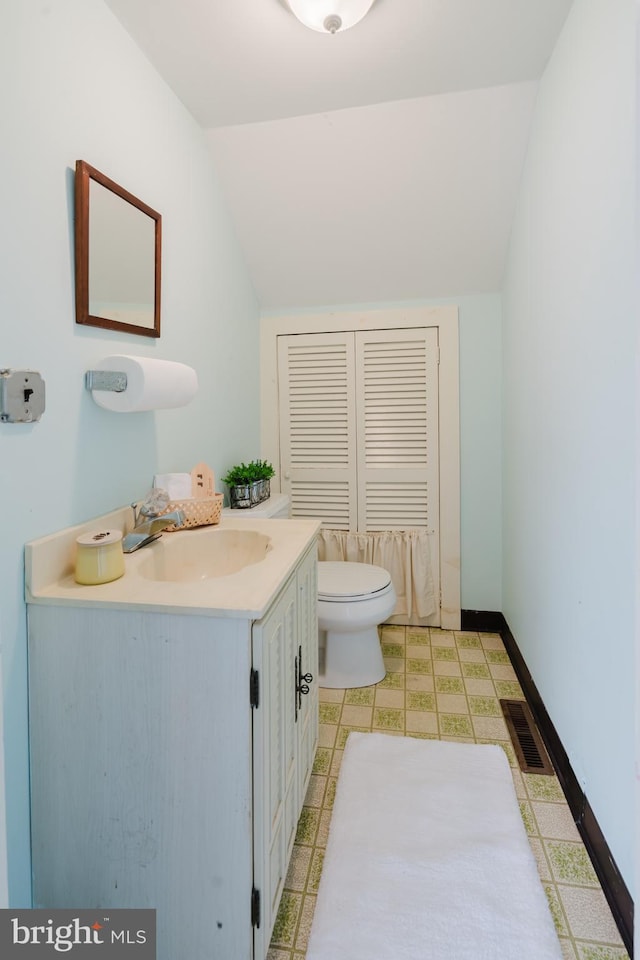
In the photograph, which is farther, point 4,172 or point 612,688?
point 612,688

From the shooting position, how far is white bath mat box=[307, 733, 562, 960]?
112 centimetres

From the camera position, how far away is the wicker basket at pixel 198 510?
1623mm

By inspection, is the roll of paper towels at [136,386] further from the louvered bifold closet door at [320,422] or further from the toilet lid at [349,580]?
the louvered bifold closet door at [320,422]

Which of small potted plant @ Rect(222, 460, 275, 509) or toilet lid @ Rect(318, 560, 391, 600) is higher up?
small potted plant @ Rect(222, 460, 275, 509)

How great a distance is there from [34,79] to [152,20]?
55 cm

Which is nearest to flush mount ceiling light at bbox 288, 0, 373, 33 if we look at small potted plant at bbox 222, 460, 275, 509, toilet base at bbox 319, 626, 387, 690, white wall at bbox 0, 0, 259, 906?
white wall at bbox 0, 0, 259, 906

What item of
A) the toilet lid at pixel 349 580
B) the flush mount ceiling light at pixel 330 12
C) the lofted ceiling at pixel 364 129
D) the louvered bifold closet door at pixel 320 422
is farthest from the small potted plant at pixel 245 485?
the flush mount ceiling light at pixel 330 12

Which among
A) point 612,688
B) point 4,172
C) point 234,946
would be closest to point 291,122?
A: point 4,172

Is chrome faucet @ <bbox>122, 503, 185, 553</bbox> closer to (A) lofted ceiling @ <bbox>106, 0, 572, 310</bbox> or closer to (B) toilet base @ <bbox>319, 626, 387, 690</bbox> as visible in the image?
(B) toilet base @ <bbox>319, 626, 387, 690</bbox>

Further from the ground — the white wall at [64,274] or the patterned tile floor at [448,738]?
the white wall at [64,274]

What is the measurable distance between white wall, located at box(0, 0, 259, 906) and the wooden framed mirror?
0.03 m

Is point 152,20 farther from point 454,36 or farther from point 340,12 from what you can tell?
point 454,36

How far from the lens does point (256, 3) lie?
1439mm

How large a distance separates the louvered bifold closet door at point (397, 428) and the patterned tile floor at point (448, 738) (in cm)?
65
